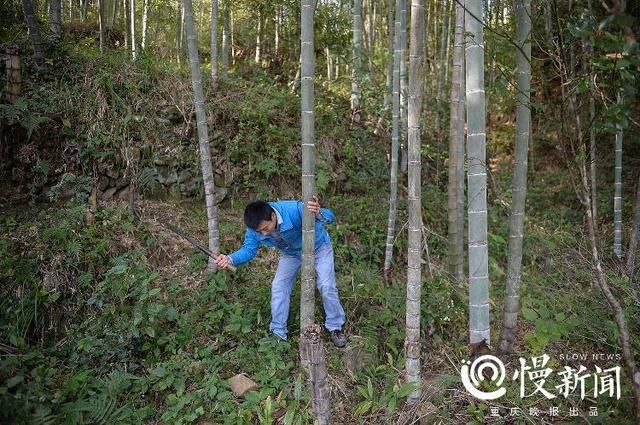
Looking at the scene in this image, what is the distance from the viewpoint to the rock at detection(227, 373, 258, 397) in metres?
3.32

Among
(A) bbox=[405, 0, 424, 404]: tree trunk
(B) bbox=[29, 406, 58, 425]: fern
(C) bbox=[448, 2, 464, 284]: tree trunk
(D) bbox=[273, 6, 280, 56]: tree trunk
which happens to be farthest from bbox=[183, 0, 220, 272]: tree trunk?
(D) bbox=[273, 6, 280, 56]: tree trunk

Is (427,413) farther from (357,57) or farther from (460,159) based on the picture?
(357,57)

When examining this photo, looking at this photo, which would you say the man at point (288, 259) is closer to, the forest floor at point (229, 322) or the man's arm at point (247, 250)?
the man's arm at point (247, 250)

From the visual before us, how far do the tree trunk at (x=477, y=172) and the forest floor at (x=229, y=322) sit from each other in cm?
59

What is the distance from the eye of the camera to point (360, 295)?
4414 millimetres

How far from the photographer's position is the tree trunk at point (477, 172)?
2.78 m

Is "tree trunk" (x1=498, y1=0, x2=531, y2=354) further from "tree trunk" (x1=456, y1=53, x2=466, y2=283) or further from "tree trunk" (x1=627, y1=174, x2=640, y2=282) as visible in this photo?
"tree trunk" (x1=627, y1=174, x2=640, y2=282)

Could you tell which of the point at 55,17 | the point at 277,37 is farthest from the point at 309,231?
the point at 277,37

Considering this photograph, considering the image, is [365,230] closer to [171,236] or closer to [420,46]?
[171,236]

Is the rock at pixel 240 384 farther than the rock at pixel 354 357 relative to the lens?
No

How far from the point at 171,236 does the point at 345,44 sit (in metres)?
4.80

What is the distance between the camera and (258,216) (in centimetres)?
341

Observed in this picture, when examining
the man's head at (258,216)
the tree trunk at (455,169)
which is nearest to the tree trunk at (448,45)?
the tree trunk at (455,169)

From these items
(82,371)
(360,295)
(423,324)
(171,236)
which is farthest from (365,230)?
(82,371)
